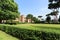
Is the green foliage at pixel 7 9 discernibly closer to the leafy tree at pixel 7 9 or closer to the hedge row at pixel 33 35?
the leafy tree at pixel 7 9

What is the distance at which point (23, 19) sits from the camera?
115m

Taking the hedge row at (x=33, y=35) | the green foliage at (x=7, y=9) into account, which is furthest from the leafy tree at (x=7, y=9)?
the hedge row at (x=33, y=35)

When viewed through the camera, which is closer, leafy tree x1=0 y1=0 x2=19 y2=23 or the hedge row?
the hedge row

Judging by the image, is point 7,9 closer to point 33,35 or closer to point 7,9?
point 7,9

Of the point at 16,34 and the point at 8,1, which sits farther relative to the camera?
the point at 8,1

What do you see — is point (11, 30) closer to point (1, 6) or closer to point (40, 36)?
point (40, 36)

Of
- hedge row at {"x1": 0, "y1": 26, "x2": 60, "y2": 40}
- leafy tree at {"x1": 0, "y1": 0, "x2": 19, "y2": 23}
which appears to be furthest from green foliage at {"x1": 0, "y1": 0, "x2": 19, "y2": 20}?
hedge row at {"x1": 0, "y1": 26, "x2": 60, "y2": 40}

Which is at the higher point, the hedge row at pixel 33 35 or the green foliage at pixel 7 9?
the green foliage at pixel 7 9

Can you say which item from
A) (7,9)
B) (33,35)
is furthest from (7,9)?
(33,35)

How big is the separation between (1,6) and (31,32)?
2831cm

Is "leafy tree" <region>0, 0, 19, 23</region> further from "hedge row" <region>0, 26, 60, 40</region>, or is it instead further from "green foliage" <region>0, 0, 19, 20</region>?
"hedge row" <region>0, 26, 60, 40</region>

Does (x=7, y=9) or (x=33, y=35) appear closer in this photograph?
(x=33, y=35)

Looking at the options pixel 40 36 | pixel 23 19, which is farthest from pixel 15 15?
pixel 23 19

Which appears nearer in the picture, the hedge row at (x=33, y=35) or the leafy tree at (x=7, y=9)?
the hedge row at (x=33, y=35)
